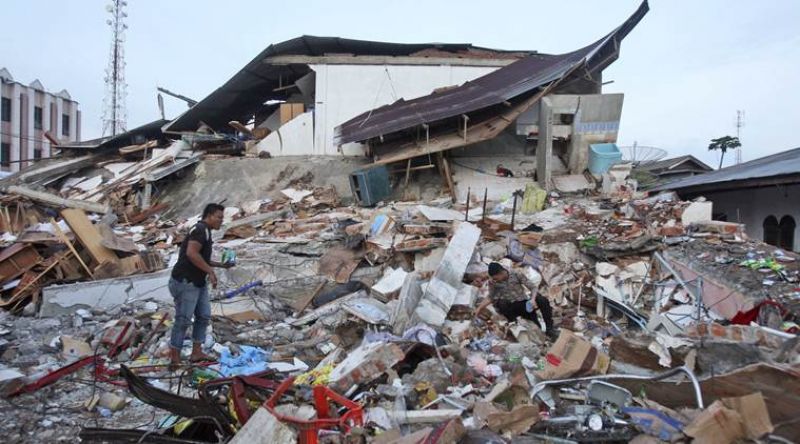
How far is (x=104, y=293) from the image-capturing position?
6773 millimetres

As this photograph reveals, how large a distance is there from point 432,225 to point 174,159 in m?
9.80

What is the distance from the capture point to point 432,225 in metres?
8.68

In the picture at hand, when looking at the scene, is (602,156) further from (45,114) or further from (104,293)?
(45,114)

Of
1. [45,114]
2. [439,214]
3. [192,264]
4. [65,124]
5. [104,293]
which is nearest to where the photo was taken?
[192,264]

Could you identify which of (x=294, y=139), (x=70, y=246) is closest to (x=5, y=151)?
(x=294, y=139)

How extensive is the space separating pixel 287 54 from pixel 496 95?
6880 millimetres

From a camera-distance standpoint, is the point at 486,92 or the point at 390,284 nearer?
the point at 390,284

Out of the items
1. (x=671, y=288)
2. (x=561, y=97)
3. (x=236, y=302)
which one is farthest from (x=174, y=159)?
(x=671, y=288)

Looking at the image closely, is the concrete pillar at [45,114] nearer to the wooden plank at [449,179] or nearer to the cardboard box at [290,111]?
the cardboard box at [290,111]

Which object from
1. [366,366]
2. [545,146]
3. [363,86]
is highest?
[363,86]

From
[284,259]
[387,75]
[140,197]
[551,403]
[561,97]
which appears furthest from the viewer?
[387,75]

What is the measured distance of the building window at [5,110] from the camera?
105 ft

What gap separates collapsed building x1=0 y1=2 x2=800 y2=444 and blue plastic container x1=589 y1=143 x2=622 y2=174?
0.28 m

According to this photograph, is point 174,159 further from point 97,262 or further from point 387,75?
point 97,262
